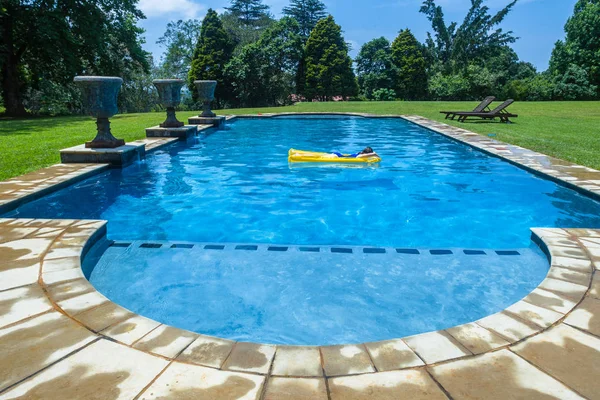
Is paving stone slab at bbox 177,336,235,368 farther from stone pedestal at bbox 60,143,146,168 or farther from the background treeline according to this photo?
the background treeline

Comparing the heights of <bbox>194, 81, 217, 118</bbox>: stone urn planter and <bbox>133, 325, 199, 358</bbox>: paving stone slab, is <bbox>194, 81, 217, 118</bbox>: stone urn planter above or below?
above

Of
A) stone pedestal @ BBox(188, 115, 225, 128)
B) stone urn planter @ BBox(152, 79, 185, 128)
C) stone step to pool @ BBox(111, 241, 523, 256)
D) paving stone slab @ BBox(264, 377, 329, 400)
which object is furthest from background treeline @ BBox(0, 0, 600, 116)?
paving stone slab @ BBox(264, 377, 329, 400)

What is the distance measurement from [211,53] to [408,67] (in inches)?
711

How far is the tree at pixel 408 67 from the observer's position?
38.0 metres

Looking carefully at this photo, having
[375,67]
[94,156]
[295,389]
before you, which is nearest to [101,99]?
[94,156]

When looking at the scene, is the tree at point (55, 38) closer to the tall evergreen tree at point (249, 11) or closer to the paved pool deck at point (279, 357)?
the paved pool deck at point (279, 357)

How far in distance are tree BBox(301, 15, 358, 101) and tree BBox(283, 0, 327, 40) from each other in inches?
494

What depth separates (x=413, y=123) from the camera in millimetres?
17922

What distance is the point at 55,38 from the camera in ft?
66.7

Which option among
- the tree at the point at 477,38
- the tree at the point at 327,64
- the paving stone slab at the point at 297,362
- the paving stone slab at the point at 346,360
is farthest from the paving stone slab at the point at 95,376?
the tree at the point at 477,38

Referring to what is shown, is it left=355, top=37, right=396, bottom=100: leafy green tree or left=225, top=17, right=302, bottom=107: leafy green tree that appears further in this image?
left=355, top=37, right=396, bottom=100: leafy green tree

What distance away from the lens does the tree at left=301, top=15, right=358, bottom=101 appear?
35.9 meters

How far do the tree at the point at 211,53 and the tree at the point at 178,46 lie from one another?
52.9 ft

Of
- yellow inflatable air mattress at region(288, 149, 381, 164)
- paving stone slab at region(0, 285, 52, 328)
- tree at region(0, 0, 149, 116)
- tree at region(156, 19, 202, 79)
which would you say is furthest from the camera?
tree at region(156, 19, 202, 79)
